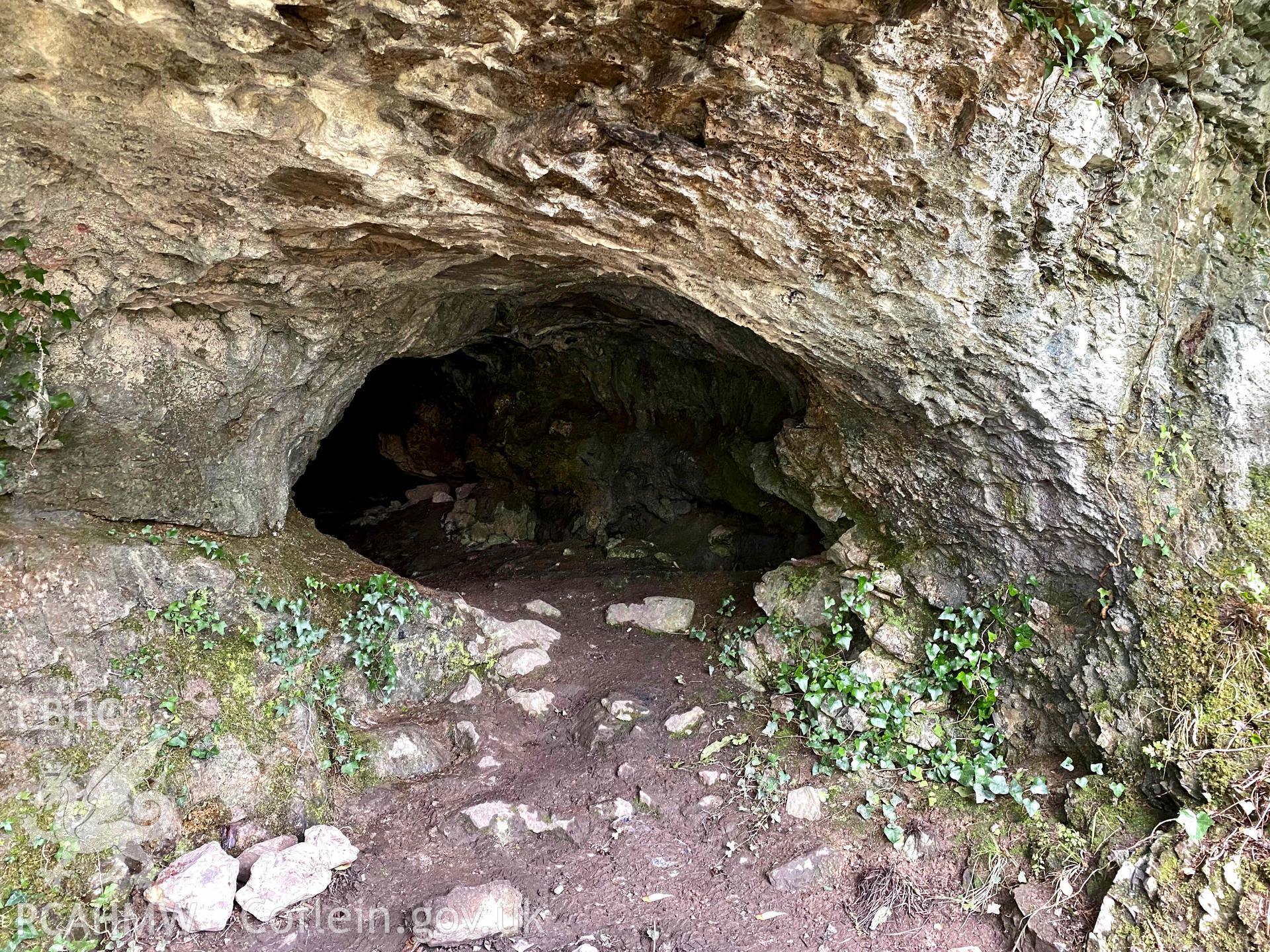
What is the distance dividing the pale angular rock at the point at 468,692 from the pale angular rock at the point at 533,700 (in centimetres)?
21

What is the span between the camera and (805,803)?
3.85 meters

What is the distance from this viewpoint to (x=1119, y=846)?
3203 millimetres

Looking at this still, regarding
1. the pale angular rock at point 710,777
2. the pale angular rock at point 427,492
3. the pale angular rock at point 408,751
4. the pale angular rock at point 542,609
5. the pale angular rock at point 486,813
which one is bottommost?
the pale angular rock at point 427,492

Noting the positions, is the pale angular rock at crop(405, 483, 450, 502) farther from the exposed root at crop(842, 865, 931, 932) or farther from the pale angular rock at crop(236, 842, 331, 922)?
the exposed root at crop(842, 865, 931, 932)

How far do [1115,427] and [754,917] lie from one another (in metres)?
2.88

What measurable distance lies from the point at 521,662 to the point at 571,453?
13.8 ft

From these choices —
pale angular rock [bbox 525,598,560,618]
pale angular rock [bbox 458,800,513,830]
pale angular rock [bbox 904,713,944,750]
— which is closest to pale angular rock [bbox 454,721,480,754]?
pale angular rock [bbox 458,800,513,830]

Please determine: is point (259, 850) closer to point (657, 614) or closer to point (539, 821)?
point (539, 821)

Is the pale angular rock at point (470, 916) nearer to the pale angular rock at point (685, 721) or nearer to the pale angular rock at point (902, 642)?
the pale angular rock at point (685, 721)

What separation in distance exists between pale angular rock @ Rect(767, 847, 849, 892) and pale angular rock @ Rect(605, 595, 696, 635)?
2.23m

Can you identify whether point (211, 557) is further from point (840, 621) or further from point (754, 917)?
point (840, 621)

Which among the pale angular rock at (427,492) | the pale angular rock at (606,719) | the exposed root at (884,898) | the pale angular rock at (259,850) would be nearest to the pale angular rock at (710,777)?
A: the pale angular rock at (606,719)

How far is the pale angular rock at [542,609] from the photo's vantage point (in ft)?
19.4

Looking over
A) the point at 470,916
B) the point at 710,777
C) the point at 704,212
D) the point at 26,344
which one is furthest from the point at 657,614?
the point at 26,344
